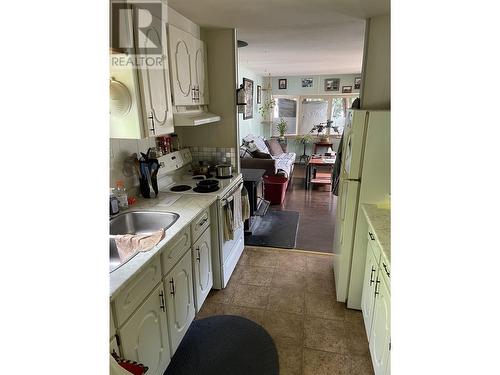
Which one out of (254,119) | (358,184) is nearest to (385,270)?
(358,184)

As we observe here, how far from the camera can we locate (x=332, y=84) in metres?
8.00

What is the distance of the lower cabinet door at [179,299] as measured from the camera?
5.93 ft

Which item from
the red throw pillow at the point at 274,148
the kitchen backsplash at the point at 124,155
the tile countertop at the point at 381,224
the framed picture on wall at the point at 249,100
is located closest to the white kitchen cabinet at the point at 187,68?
the kitchen backsplash at the point at 124,155

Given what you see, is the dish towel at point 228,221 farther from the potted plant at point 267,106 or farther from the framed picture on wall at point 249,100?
the potted plant at point 267,106

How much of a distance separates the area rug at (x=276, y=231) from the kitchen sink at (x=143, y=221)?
5.60 feet

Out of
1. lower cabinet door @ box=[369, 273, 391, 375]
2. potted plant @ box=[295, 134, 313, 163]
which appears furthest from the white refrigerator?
potted plant @ box=[295, 134, 313, 163]

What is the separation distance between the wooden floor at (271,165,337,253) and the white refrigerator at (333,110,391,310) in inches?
41.1

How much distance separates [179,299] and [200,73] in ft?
6.50

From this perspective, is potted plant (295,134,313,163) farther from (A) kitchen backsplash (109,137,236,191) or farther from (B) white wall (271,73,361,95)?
(A) kitchen backsplash (109,137,236,191)

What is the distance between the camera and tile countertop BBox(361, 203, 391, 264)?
158 cm

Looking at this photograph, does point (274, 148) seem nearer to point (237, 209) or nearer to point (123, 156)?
point (237, 209)
